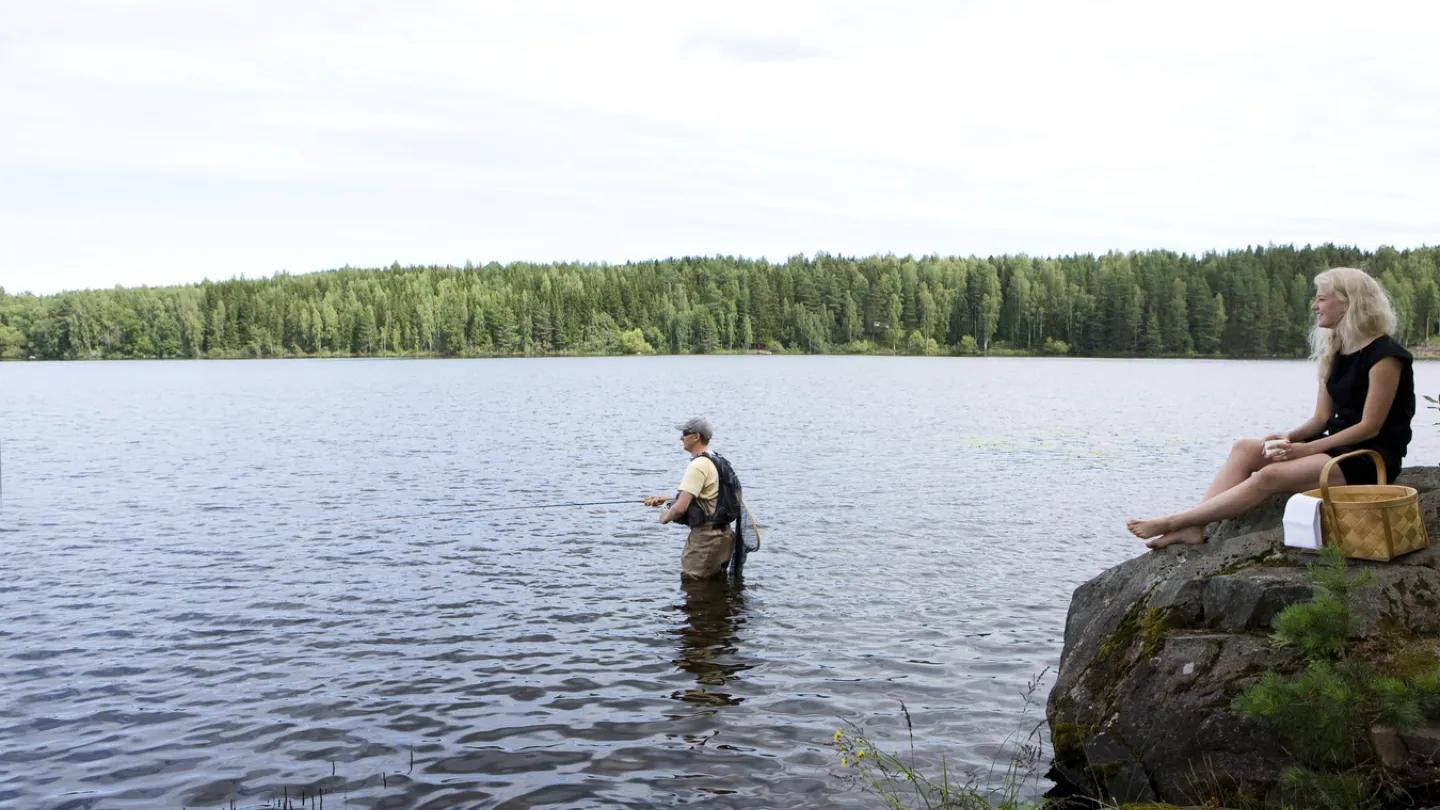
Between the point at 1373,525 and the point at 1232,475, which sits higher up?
the point at 1232,475

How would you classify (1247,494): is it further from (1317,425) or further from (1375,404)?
(1375,404)

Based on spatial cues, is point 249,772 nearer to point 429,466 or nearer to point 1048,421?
point 429,466

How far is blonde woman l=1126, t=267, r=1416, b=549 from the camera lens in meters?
7.54

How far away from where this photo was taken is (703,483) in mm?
13375

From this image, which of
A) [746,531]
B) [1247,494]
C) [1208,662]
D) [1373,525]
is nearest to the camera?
[1373,525]

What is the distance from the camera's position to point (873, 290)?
655 feet

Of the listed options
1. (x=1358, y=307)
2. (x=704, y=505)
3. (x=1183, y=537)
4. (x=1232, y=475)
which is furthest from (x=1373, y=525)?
(x=704, y=505)

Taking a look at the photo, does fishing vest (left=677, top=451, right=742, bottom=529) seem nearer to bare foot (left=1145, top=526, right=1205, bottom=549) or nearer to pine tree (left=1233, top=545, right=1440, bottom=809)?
bare foot (left=1145, top=526, right=1205, bottom=549)

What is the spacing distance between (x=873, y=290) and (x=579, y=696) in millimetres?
193426

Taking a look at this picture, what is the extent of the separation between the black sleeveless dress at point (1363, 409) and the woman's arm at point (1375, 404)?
5 cm

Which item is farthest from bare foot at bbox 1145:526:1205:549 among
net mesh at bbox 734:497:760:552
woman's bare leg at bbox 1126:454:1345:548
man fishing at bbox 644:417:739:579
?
net mesh at bbox 734:497:760:552

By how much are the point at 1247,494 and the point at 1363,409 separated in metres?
0.99

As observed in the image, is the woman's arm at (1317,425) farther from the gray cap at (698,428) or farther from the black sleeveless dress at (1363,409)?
the gray cap at (698,428)

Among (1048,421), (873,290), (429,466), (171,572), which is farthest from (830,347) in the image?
(171,572)
